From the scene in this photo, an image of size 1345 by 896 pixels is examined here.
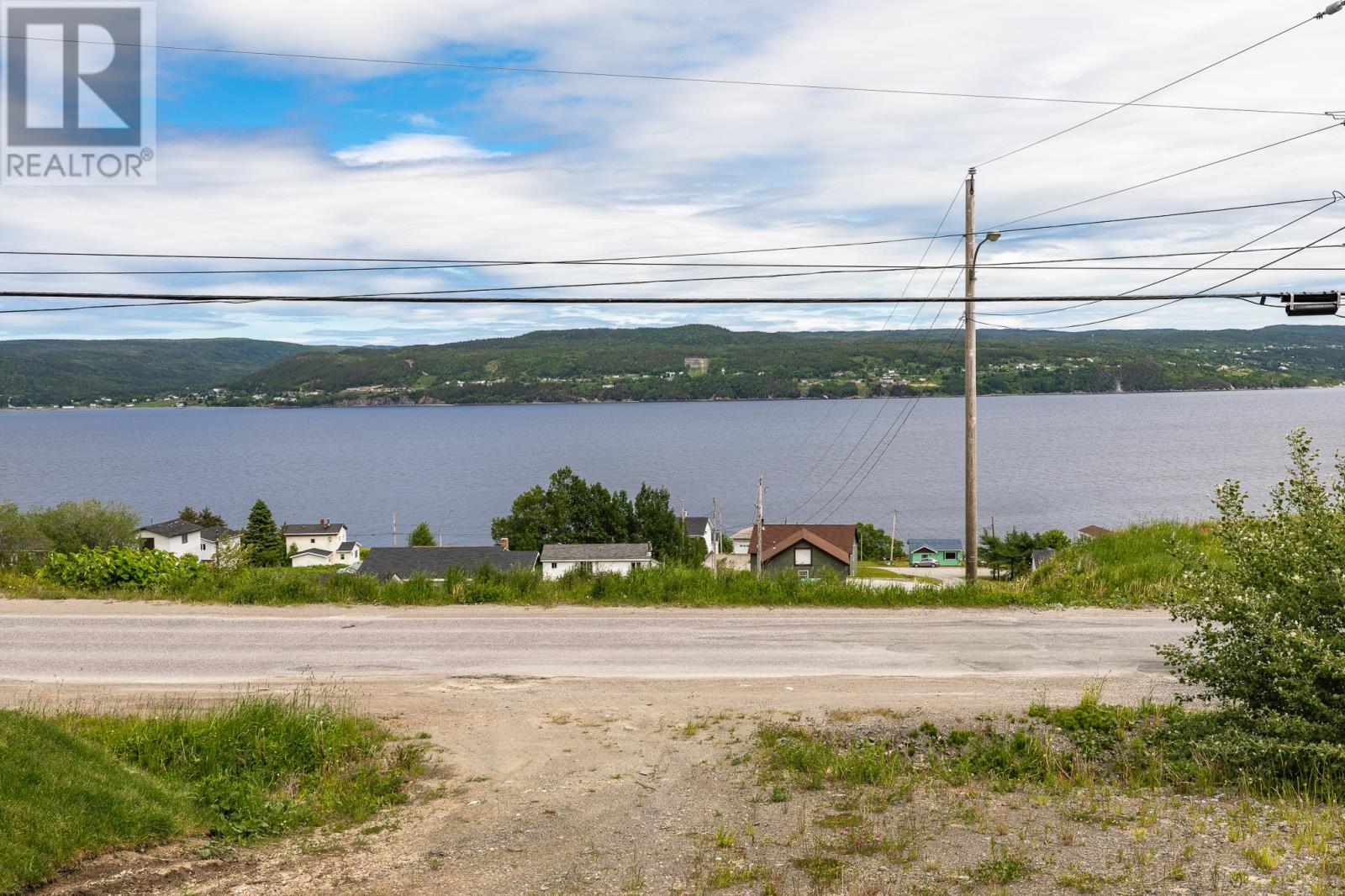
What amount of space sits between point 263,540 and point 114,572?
2542 inches

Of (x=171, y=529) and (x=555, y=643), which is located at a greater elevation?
(x=555, y=643)

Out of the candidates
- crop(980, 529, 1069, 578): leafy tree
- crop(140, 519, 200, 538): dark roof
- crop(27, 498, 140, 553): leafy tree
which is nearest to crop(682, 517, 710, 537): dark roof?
crop(980, 529, 1069, 578): leafy tree

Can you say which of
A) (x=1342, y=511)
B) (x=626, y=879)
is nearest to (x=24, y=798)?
(x=626, y=879)

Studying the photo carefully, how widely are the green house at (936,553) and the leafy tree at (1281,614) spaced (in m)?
77.5

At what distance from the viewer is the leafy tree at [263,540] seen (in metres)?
74.6

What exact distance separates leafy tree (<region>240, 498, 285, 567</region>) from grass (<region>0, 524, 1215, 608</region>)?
60504 mm

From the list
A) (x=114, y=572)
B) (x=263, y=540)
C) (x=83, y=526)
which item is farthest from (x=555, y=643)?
(x=263, y=540)

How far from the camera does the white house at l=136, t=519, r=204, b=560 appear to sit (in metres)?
83.4

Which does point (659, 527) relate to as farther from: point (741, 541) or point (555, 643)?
point (555, 643)

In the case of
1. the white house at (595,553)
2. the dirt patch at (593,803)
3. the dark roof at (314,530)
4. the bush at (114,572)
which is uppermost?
the bush at (114,572)

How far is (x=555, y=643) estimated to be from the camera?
45.7 feet

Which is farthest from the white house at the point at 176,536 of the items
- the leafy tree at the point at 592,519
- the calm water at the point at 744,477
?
the leafy tree at the point at 592,519

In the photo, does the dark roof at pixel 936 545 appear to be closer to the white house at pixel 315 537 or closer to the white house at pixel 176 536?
the white house at pixel 315 537

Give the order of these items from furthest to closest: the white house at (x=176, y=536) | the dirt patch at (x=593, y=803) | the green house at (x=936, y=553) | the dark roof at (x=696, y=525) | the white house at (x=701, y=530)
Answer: the dark roof at (x=696, y=525), the white house at (x=701, y=530), the green house at (x=936, y=553), the white house at (x=176, y=536), the dirt patch at (x=593, y=803)
